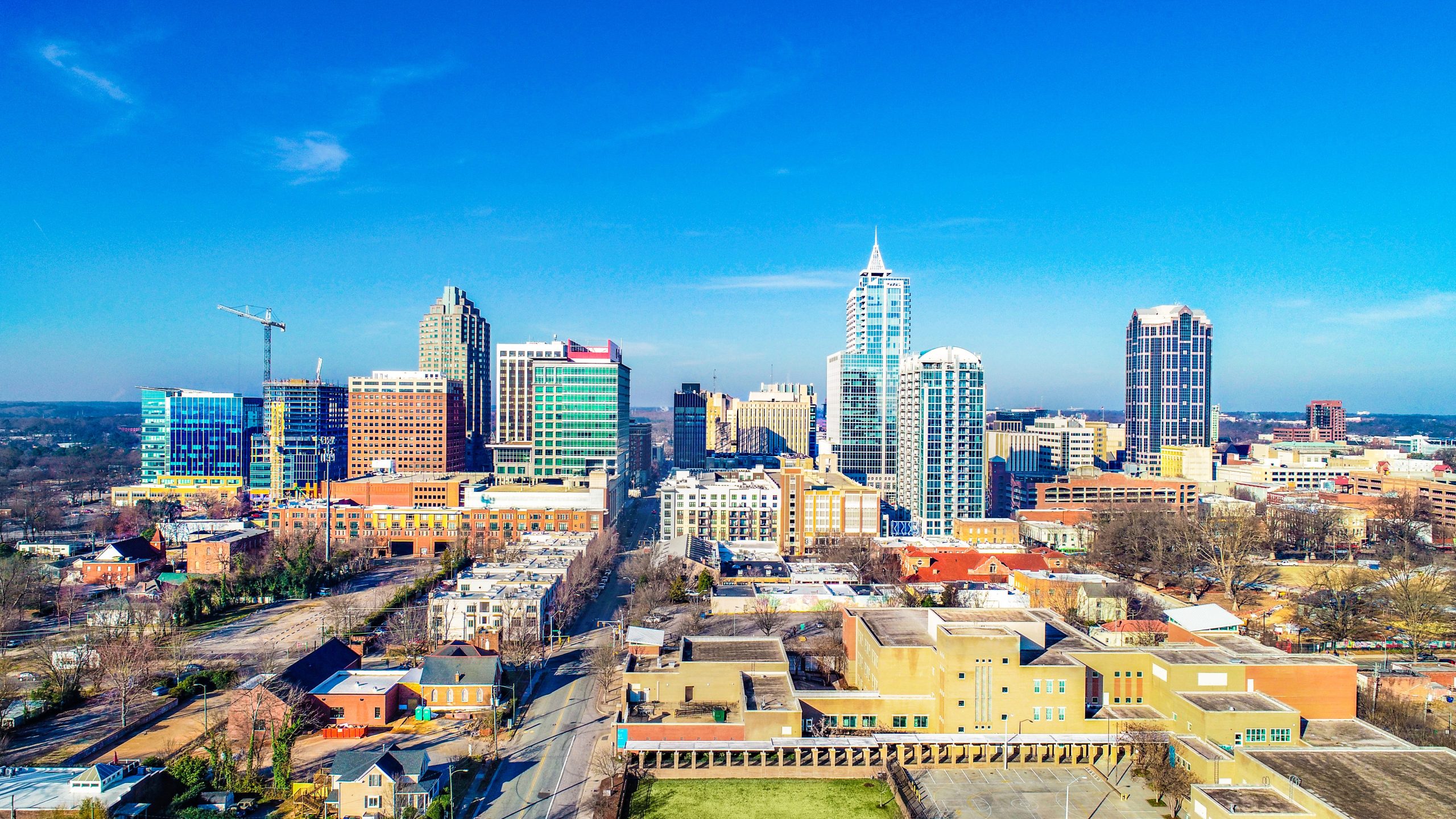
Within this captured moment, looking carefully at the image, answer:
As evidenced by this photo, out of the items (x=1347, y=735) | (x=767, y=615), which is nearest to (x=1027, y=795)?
(x=1347, y=735)

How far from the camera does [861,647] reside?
34.6m

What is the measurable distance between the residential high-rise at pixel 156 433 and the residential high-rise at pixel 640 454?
55463mm

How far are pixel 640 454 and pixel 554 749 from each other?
95.8 meters

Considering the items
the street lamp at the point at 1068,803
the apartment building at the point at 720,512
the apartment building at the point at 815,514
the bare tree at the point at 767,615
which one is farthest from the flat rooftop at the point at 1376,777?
the apartment building at the point at 720,512

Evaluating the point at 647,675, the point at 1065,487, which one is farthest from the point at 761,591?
the point at 1065,487

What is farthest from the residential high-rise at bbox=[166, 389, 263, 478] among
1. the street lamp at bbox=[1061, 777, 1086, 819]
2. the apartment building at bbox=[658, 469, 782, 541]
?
the street lamp at bbox=[1061, 777, 1086, 819]

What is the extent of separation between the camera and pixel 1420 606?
43469mm

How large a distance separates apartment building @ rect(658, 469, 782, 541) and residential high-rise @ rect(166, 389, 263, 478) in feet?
209

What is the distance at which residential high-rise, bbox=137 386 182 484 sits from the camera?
4048 inches

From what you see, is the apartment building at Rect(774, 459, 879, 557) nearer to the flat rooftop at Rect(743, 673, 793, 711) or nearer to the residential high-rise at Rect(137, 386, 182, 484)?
the flat rooftop at Rect(743, 673, 793, 711)

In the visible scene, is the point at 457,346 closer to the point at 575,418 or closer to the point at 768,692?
the point at 575,418

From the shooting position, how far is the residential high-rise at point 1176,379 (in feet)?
410

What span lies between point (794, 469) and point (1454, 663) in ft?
131

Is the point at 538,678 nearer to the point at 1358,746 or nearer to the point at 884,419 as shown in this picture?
the point at 1358,746
